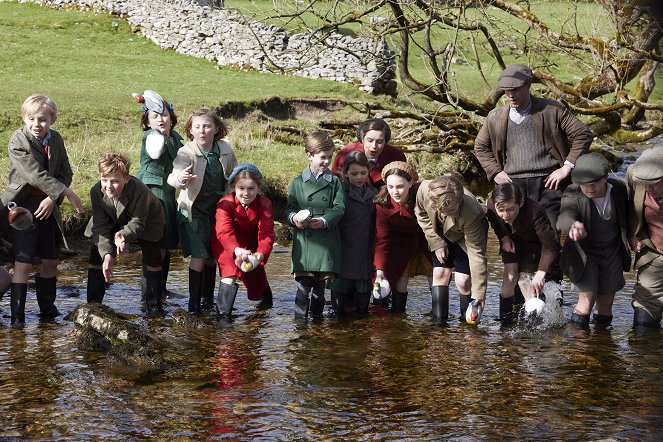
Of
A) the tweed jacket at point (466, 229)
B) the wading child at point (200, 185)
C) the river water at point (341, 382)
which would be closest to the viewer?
the river water at point (341, 382)

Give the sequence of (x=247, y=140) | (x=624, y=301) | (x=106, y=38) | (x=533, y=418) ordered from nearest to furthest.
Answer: (x=533, y=418)
(x=624, y=301)
(x=247, y=140)
(x=106, y=38)

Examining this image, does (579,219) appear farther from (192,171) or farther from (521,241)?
(192,171)

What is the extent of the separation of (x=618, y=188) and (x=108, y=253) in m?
4.18

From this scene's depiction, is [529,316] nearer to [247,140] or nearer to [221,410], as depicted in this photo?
[221,410]

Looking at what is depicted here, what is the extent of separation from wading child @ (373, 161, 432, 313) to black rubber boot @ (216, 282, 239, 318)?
4.16ft

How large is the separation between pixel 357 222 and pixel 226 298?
1.30 meters

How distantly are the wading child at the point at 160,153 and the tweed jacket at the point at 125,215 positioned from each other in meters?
0.35

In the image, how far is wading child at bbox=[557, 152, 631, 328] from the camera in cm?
722

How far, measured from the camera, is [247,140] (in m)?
16.2

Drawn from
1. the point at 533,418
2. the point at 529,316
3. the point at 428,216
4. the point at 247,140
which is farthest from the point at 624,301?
the point at 247,140

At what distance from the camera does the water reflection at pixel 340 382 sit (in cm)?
524

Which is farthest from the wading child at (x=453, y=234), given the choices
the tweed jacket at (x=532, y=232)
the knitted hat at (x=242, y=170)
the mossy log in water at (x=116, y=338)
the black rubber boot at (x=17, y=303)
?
the black rubber boot at (x=17, y=303)

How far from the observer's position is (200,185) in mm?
7938

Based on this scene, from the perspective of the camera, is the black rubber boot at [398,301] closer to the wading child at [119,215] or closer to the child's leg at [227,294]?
the child's leg at [227,294]
